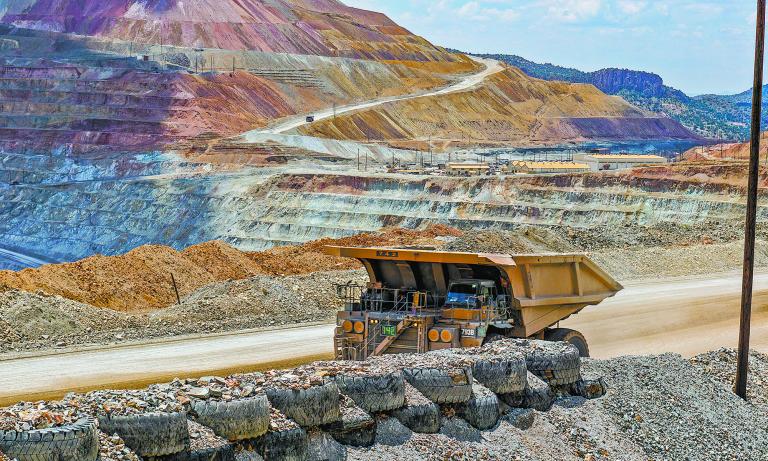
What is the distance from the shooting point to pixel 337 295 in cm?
2523

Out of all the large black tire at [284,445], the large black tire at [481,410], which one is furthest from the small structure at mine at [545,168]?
the large black tire at [284,445]

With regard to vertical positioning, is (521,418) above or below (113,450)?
below

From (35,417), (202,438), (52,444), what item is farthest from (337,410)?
(52,444)

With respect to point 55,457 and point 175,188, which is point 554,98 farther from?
point 55,457

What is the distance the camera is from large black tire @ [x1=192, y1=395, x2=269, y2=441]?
36.6 feet

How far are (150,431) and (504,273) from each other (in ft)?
29.3

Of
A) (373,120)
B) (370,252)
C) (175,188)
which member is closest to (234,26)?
(373,120)

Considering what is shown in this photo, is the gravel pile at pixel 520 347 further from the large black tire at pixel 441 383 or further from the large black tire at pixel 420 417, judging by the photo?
the large black tire at pixel 420 417

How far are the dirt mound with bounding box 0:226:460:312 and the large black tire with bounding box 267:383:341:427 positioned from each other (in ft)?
62.0

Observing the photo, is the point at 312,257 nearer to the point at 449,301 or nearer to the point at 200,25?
the point at 449,301

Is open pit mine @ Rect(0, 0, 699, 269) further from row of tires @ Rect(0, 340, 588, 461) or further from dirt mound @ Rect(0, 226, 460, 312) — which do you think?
row of tires @ Rect(0, 340, 588, 461)

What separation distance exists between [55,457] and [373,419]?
14.4 ft

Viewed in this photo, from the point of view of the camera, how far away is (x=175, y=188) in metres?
96.3

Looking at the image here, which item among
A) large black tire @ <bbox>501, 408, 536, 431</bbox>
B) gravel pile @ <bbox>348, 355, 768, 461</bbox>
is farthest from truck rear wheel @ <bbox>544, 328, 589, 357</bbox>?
large black tire @ <bbox>501, 408, 536, 431</bbox>
